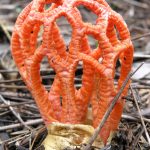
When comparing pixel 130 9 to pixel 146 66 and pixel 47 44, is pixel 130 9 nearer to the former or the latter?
pixel 146 66

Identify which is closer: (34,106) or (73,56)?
(73,56)

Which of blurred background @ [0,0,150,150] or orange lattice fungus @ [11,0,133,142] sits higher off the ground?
orange lattice fungus @ [11,0,133,142]

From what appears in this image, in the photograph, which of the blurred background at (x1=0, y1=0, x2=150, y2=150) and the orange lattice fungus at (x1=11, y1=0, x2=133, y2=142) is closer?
the orange lattice fungus at (x1=11, y1=0, x2=133, y2=142)

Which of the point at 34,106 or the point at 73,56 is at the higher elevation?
the point at 73,56

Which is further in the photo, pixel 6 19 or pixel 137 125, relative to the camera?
pixel 6 19


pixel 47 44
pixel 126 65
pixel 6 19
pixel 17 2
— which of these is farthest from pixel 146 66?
pixel 17 2

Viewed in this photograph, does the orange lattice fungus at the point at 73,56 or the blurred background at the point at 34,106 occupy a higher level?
the orange lattice fungus at the point at 73,56

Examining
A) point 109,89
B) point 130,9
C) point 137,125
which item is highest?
point 109,89

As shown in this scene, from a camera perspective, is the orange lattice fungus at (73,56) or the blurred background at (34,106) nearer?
the orange lattice fungus at (73,56)
